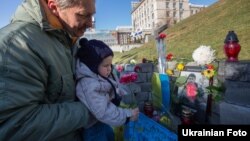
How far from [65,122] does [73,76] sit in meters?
0.39

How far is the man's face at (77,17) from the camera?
5.12 ft

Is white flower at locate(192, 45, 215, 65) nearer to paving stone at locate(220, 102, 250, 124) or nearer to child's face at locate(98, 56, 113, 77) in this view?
paving stone at locate(220, 102, 250, 124)

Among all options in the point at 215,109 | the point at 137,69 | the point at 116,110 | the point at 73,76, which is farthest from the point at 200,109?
the point at 73,76

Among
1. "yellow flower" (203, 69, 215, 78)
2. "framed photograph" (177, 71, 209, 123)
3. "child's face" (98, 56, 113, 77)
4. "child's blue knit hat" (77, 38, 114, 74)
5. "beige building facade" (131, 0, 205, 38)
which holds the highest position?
"beige building facade" (131, 0, 205, 38)

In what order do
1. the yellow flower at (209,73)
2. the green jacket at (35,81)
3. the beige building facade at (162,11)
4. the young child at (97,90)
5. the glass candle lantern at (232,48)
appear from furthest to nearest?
the beige building facade at (162,11), the yellow flower at (209,73), the glass candle lantern at (232,48), the young child at (97,90), the green jacket at (35,81)

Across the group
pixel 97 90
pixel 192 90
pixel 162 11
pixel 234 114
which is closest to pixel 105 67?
pixel 97 90

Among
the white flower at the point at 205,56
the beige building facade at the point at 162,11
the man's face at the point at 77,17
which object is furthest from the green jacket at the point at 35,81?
the beige building facade at the point at 162,11

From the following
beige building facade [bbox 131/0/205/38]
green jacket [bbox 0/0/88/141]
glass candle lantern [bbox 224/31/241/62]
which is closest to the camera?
green jacket [bbox 0/0/88/141]

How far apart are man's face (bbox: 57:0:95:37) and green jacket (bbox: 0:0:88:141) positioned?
2.6 inches

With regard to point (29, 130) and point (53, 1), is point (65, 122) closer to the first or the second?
point (29, 130)

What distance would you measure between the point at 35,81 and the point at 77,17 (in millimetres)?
534

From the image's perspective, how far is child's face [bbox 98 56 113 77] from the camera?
6.37 ft

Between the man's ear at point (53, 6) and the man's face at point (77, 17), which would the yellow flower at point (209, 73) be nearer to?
the man's face at point (77, 17)

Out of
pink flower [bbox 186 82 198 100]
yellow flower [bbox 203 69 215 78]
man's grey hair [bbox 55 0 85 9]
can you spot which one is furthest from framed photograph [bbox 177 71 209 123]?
man's grey hair [bbox 55 0 85 9]
